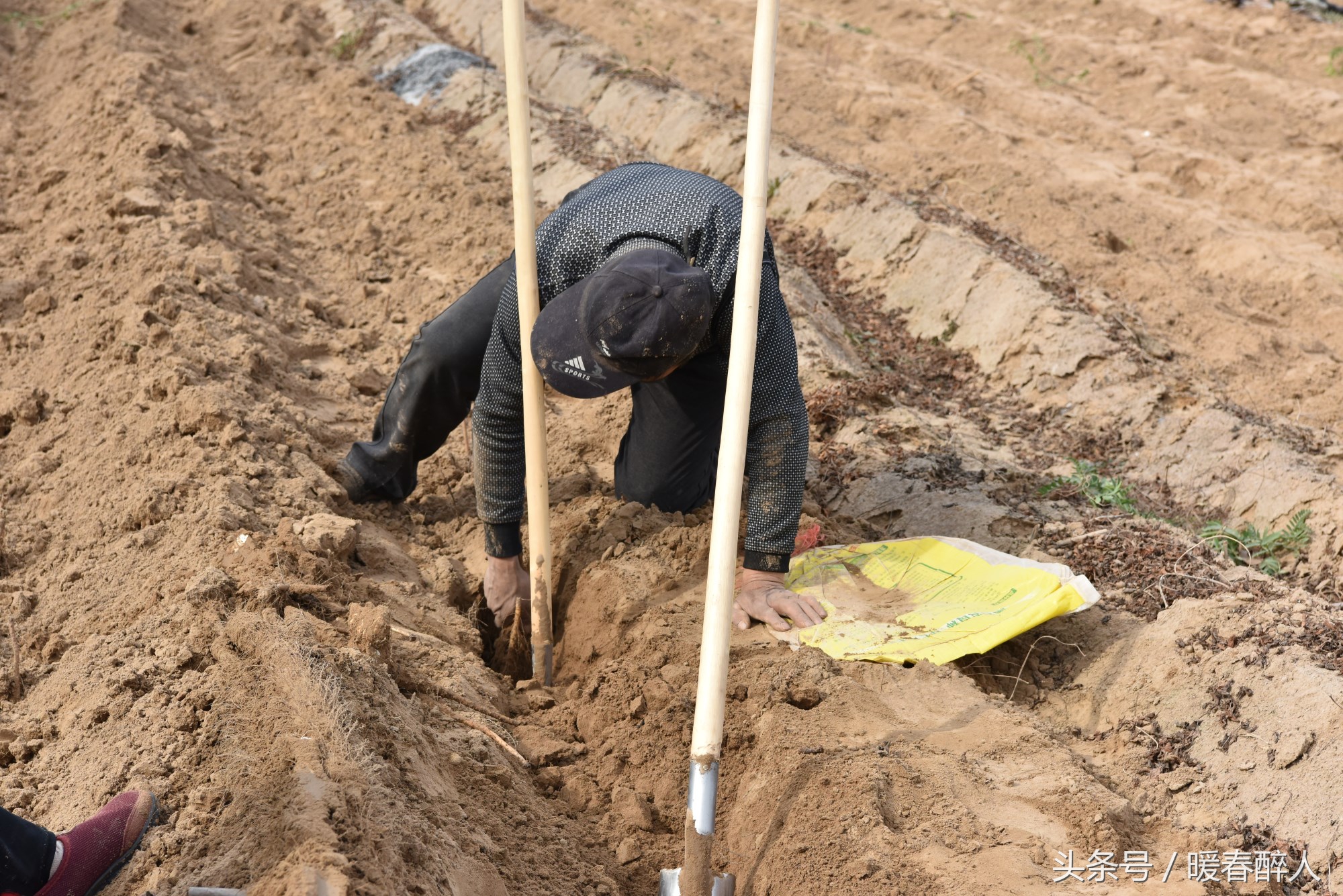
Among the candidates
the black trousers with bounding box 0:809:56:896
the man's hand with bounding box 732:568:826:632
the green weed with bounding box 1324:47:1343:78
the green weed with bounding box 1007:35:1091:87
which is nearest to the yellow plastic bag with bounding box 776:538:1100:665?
the man's hand with bounding box 732:568:826:632

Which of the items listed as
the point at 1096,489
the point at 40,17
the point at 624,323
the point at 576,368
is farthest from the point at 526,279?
the point at 40,17

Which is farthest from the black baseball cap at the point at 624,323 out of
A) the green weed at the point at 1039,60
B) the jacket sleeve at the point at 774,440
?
the green weed at the point at 1039,60

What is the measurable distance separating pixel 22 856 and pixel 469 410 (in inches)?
80.3

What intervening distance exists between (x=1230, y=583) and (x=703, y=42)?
7609 mm

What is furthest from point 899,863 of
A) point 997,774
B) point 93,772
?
point 93,772

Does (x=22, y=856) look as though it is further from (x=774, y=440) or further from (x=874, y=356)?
(x=874, y=356)

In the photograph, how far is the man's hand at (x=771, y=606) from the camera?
2971mm

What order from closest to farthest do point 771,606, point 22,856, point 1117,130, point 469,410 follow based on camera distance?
point 22,856
point 771,606
point 469,410
point 1117,130

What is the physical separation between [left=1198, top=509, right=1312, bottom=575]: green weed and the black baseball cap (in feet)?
7.57

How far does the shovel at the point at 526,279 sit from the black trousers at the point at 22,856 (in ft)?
4.47

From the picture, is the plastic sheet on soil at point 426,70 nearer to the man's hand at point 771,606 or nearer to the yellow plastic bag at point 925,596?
the yellow plastic bag at point 925,596

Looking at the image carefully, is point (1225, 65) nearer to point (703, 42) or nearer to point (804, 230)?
point (703, 42)

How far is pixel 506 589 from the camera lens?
3.21m

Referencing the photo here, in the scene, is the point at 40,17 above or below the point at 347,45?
below
